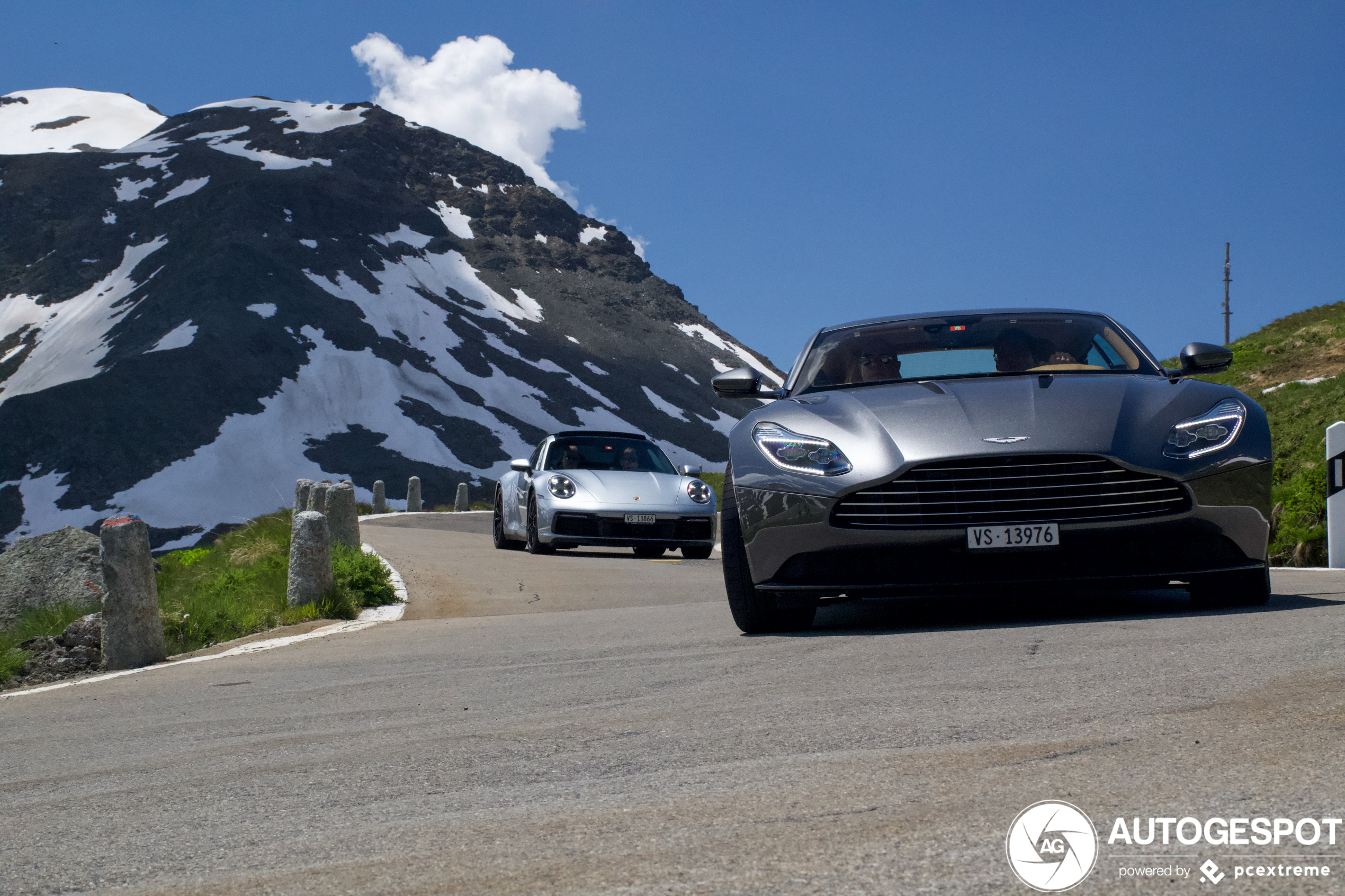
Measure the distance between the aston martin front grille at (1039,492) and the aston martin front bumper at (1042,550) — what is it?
0.05 metres

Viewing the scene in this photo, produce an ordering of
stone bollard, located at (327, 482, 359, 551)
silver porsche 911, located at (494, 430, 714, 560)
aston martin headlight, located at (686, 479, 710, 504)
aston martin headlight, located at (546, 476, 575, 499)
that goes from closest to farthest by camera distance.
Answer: stone bollard, located at (327, 482, 359, 551) → silver porsche 911, located at (494, 430, 714, 560) → aston martin headlight, located at (686, 479, 710, 504) → aston martin headlight, located at (546, 476, 575, 499)

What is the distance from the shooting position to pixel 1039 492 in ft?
15.9

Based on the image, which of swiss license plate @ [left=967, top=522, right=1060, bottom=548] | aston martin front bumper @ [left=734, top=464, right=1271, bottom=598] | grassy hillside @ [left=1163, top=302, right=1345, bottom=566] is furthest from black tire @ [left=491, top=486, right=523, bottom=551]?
swiss license plate @ [left=967, top=522, right=1060, bottom=548]

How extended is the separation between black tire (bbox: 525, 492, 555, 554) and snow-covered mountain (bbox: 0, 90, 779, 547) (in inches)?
1824

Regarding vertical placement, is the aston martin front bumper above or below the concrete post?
below

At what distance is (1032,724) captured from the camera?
3010 mm

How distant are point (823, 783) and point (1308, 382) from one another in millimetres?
16202

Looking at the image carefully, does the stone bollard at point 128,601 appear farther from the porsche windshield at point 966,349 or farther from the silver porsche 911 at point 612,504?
the silver porsche 911 at point 612,504

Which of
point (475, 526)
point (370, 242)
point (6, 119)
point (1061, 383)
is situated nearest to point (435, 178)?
point (370, 242)

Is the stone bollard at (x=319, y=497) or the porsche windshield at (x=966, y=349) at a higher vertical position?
the porsche windshield at (x=966, y=349)

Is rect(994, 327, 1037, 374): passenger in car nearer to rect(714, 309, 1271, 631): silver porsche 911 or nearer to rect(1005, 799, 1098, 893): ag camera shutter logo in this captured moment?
rect(714, 309, 1271, 631): silver porsche 911

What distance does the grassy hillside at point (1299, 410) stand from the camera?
Result: 1025cm

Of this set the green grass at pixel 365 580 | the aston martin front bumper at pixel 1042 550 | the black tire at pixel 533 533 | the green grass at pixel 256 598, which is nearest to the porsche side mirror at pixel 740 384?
the aston martin front bumper at pixel 1042 550

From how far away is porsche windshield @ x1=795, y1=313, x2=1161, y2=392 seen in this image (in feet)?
20.6
